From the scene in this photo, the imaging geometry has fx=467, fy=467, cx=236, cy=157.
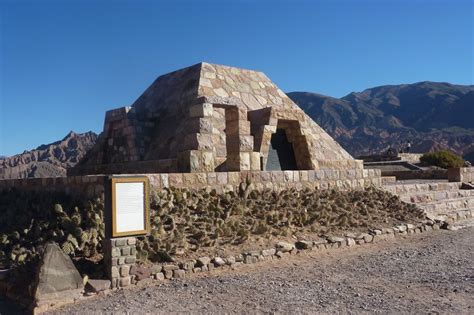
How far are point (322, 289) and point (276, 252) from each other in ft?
5.00

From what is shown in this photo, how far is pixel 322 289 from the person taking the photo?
525 centimetres

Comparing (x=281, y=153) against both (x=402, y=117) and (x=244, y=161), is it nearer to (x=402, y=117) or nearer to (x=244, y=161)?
(x=244, y=161)

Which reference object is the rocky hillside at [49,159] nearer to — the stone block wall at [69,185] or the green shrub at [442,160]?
the stone block wall at [69,185]

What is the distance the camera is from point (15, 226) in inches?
281

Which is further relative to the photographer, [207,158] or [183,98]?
[183,98]

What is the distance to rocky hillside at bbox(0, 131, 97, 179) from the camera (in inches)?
794

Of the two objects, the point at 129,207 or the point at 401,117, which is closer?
the point at 129,207

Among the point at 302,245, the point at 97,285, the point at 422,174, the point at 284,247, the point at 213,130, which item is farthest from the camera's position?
the point at 422,174

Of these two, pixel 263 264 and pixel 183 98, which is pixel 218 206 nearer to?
pixel 263 264

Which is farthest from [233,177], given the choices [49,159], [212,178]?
[49,159]

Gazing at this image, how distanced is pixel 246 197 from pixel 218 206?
31.0 inches

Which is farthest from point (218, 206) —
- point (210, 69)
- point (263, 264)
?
point (210, 69)

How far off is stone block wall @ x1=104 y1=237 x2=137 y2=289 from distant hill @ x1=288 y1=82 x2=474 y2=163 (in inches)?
2513

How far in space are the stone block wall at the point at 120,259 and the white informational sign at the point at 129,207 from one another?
5.9 inches
